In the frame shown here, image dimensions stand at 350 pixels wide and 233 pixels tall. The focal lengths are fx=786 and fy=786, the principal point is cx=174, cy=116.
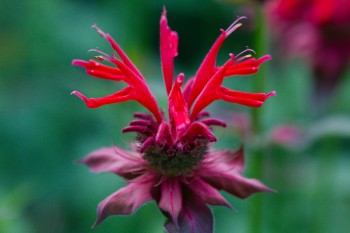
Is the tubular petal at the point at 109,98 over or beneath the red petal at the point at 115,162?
over

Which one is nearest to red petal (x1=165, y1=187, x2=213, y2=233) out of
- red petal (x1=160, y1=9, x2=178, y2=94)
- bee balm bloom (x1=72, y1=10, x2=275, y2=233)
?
bee balm bloom (x1=72, y1=10, x2=275, y2=233)

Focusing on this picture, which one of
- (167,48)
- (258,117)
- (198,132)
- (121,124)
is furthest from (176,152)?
(121,124)

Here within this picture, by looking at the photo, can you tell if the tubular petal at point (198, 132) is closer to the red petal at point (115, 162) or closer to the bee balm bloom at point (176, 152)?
the bee balm bloom at point (176, 152)

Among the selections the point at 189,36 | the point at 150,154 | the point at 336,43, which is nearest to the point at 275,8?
the point at 336,43

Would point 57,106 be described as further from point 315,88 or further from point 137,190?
point 137,190

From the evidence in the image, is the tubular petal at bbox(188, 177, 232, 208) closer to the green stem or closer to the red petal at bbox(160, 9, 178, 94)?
the red petal at bbox(160, 9, 178, 94)

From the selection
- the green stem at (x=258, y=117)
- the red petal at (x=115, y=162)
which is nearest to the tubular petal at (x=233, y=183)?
the red petal at (x=115, y=162)
